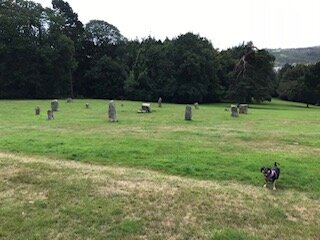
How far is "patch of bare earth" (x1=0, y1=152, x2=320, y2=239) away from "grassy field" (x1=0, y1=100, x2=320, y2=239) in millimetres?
24

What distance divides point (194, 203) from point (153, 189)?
4.29 ft

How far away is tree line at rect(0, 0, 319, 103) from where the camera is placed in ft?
187

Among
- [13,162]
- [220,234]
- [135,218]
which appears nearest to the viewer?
[220,234]

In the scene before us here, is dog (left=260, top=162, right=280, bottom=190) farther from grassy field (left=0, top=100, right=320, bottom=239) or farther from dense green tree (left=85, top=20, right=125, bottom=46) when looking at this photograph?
dense green tree (left=85, top=20, right=125, bottom=46)

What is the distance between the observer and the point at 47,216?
9.00 m

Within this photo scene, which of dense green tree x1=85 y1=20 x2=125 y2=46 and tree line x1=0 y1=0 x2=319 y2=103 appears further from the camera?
dense green tree x1=85 y1=20 x2=125 y2=46

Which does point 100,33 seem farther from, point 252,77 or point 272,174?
point 272,174

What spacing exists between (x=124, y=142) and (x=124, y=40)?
195 ft

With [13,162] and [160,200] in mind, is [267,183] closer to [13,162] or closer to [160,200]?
[160,200]

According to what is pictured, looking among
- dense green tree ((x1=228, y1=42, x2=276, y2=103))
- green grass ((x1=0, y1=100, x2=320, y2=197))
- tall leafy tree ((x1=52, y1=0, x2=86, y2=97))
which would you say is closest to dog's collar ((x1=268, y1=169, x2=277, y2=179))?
green grass ((x1=0, y1=100, x2=320, y2=197))

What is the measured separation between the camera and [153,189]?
10500 millimetres

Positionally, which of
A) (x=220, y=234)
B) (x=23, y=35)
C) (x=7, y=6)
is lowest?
(x=220, y=234)

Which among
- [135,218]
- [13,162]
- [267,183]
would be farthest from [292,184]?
[13,162]

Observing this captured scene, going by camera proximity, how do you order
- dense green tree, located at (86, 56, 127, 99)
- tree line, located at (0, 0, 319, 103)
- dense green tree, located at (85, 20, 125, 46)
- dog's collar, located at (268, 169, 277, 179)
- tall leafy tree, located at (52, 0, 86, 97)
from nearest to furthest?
dog's collar, located at (268, 169, 277, 179)
tree line, located at (0, 0, 319, 103)
dense green tree, located at (86, 56, 127, 99)
tall leafy tree, located at (52, 0, 86, 97)
dense green tree, located at (85, 20, 125, 46)
